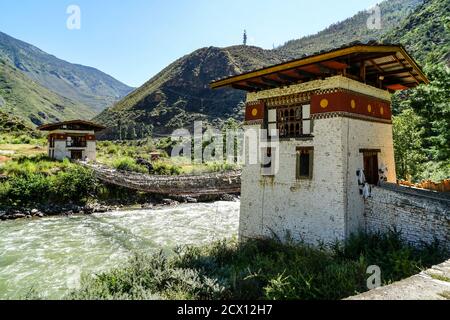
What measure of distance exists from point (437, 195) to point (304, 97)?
5.59 meters

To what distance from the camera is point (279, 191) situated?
41.2ft

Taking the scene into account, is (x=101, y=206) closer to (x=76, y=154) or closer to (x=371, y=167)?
(x=76, y=154)

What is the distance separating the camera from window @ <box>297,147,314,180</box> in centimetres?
1152

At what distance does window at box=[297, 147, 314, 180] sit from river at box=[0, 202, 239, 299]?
26.0 ft

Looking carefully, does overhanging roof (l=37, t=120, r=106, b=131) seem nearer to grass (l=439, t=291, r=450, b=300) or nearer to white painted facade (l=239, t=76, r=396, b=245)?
white painted facade (l=239, t=76, r=396, b=245)

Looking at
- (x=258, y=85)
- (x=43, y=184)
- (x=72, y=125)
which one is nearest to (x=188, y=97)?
(x=72, y=125)

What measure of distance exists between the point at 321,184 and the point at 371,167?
2.71 m

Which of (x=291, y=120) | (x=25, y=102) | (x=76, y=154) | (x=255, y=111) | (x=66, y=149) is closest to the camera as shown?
(x=291, y=120)

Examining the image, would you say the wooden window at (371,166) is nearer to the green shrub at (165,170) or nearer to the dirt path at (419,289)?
the dirt path at (419,289)

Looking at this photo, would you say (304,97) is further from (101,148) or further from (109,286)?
(101,148)

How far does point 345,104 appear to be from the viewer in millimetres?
10984

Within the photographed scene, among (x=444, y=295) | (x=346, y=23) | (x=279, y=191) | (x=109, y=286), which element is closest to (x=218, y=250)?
(x=279, y=191)

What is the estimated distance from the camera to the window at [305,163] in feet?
37.8

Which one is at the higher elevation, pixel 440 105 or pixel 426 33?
pixel 426 33
